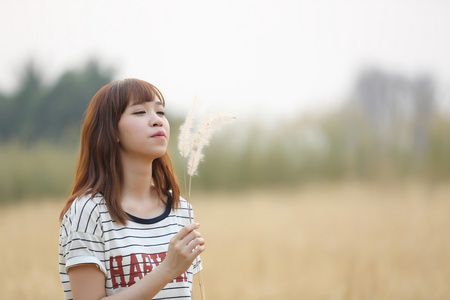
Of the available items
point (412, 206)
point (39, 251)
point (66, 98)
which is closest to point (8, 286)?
point (39, 251)

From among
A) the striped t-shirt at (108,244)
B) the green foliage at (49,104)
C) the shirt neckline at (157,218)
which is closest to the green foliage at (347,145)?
the green foliage at (49,104)

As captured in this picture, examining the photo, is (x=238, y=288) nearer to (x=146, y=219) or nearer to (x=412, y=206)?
(x=412, y=206)

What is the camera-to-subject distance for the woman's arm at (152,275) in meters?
0.94

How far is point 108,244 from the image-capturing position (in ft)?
3.27

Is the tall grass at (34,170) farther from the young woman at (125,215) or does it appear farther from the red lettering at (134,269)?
the red lettering at (134,269)

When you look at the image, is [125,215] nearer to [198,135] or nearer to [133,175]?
[133,175]

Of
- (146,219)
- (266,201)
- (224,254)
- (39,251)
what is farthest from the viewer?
(266,201)

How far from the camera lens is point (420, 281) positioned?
8.08 ft

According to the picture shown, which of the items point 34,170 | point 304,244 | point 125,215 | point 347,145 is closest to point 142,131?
point 125,215

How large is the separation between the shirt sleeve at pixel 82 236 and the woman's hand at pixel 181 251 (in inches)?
5.9

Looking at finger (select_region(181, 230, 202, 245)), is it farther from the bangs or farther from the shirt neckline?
the bangs

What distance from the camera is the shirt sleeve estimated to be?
3.15 ft

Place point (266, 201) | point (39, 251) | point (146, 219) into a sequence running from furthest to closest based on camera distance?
point (266, 201) < point (39, 251) < point (146, 219)

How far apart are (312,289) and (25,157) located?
1615 mm
